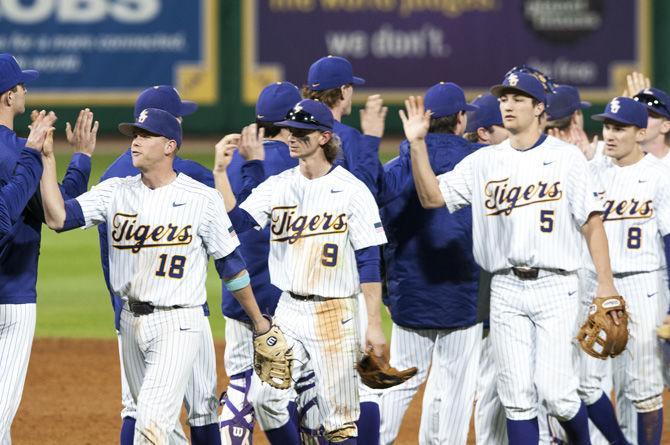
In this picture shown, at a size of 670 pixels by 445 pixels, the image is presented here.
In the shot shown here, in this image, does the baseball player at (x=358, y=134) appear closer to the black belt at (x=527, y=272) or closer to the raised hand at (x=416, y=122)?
the raised hand at (x=416, y=122)

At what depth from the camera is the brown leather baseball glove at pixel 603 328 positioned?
5375 mm

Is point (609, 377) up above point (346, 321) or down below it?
below

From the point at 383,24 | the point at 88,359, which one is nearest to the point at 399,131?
the point at 383,24

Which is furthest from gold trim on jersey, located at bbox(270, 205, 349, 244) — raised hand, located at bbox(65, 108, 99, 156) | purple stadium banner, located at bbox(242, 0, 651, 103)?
purple stadium banner, located at bbox(242, 0, 651, 103)

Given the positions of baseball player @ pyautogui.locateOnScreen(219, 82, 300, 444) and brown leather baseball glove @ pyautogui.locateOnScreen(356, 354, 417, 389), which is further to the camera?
baseball player @ pyautogui.locateOnScreen(219, 82, 300, 444)

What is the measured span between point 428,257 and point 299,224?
94 cm

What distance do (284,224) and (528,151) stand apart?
1162 millimetres

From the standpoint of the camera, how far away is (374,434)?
5801 millimetres

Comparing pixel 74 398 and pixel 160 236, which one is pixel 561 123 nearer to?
pixel 160 236

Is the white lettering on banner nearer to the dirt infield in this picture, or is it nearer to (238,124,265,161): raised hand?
the dirt infield

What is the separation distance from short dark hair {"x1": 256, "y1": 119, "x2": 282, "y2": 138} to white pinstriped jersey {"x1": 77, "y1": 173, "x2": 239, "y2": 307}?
3.46 feet

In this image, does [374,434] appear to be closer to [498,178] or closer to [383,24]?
[498,178]

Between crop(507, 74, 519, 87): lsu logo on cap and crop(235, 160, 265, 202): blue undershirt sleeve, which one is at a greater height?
crop(507, 74, 519, 87): lsu logo on cap

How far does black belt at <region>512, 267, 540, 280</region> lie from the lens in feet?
17.8
